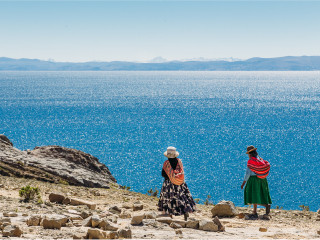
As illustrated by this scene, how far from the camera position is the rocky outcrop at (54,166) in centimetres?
1827

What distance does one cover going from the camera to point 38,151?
20625mm

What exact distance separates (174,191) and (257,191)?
9.69ft

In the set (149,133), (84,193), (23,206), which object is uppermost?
(23,206)

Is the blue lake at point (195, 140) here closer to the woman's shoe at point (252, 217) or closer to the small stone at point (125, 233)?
the woman's shoe at point (252, 217)

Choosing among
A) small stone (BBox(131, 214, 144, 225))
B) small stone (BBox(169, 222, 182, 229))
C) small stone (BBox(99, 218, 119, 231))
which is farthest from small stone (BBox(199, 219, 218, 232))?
small stone (BBox(99, 218, 119, 231))

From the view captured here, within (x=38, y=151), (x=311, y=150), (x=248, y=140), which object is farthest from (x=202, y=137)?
(x=38, y=151)

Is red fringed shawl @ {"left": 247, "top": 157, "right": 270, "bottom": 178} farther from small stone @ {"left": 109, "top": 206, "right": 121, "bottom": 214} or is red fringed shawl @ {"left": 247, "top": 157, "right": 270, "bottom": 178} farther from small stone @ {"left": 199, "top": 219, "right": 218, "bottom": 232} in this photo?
small stone @ {"left": 109, "top": 206, "right": 121, "bottom": 214}

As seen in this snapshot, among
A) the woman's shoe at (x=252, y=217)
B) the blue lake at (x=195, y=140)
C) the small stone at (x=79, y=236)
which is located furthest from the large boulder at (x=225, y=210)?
the blue lake at (x=195, y=140)

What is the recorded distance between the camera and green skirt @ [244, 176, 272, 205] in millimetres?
13250

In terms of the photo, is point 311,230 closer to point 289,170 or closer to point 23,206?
point 23,206

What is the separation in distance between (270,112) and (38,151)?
84.3 metres

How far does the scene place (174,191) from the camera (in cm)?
1195

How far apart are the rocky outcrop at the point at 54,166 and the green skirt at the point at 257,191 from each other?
8.28 meters

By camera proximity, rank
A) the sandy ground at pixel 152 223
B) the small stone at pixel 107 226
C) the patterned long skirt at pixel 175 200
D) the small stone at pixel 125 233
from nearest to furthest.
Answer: the small stone at pixel 125 233 < the sandy ground at pixel 152 223 < the small stone at pixel 107 226 < the patterned long skirt at pixel 175 200
